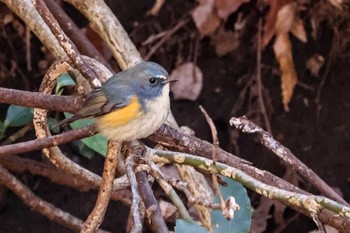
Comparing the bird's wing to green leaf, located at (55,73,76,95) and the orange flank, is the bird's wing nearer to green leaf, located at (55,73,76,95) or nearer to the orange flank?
the orange flank

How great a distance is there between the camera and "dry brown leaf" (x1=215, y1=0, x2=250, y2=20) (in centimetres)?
280

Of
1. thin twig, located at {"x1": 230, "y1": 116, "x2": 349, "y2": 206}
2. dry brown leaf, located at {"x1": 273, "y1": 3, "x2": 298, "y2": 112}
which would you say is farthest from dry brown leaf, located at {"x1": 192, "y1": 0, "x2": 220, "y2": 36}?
thin twig, located at {"x1": 230, "y1": 116, "x2": 349, "y2": 206}

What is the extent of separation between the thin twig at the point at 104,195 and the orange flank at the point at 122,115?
143 millimetres

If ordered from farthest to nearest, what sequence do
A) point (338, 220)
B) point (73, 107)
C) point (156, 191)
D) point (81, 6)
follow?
point (156, 191) → point (81, 6) → point (73, 107) → point (338, 220)

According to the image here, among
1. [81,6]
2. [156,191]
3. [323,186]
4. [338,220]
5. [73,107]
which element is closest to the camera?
[338,220]

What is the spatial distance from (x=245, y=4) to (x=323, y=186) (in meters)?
1.33

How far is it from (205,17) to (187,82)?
261 millimetres

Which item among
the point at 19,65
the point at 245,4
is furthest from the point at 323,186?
the point at 19,65

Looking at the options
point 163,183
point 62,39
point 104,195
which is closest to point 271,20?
point 62,39

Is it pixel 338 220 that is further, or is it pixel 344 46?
pixel 344 46

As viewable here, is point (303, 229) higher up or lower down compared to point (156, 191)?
lower down

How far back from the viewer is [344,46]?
113 inches

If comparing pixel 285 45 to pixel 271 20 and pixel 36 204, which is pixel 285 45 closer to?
pixel 271 20

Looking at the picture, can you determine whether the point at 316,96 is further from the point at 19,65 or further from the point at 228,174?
the point at 228,174
